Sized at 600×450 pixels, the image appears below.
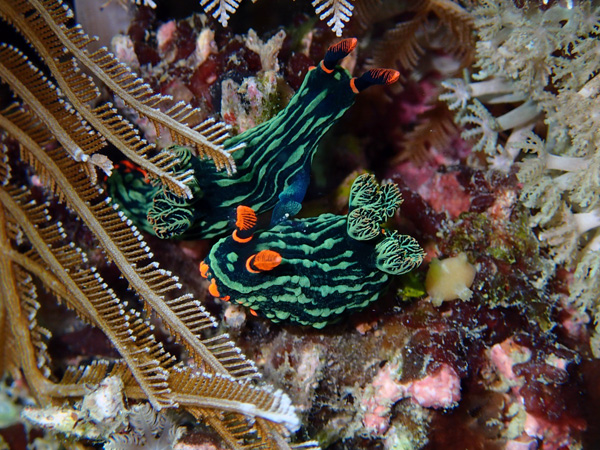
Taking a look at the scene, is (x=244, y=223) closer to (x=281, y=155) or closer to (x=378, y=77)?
(x=281, y=155)

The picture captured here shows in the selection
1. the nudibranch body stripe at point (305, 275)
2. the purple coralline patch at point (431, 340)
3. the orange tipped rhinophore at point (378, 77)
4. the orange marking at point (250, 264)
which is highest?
the orange tipped rhinophore at point (378, 77)

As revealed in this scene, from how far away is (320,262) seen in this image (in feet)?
9.00

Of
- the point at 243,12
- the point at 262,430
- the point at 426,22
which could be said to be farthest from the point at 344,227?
the point at 426,22

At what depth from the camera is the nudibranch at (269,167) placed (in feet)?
9.32

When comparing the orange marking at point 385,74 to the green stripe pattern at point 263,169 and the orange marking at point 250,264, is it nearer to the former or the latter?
the green stripe pattern at point 263,169

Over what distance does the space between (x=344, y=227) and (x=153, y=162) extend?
55.3 inches

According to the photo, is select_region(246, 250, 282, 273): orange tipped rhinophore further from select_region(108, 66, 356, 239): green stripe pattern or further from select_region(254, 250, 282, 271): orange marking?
select_region(108, 66, 356, 239): green stripe pattern

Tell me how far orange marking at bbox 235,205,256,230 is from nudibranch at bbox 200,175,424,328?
2.5 inches

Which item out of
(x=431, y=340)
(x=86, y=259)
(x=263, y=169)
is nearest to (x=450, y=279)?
(x=431, y=340)

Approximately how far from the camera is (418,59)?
13.3ft

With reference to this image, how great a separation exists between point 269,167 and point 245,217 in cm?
68

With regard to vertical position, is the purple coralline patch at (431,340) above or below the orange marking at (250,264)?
below

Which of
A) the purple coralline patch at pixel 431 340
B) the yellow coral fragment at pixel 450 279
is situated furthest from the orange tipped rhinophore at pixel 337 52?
the yellow coral fragment at pixel 450 279

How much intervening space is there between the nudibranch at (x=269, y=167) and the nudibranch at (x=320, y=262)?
36cm
